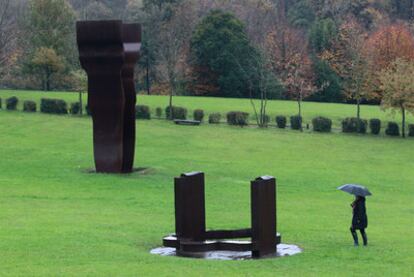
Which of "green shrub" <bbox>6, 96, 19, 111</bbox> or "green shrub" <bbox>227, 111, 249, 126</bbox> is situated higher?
"green shrub" <bbox>6, 96, 19, 111</bbox>

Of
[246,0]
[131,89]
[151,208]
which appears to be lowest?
[151,208]

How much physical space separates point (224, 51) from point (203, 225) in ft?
170

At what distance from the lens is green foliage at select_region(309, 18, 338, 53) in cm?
7361

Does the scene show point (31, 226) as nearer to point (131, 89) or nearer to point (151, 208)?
point (151, 208)

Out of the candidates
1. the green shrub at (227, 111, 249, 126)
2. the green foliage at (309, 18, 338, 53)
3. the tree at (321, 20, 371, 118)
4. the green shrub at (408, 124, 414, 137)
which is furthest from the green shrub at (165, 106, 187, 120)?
the green foliage at (309, 18, 338, 53)

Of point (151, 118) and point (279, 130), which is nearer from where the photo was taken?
point (279, 130)

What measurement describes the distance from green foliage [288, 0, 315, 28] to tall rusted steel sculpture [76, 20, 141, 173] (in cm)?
5588

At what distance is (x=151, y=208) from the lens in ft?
80.5

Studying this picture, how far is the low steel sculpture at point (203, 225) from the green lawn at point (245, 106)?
37.3 m

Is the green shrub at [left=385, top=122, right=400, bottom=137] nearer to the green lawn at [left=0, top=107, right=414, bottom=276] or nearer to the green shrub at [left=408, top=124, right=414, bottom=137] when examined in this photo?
the green shrub at [left=408, top=124, right=414, bottom=137]

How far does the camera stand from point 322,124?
50.3 metres

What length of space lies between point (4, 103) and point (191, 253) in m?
41.9

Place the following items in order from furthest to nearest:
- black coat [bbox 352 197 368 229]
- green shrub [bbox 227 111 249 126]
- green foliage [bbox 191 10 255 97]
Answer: green foliage [bbox 191 10 255 97] → green shrub [bbox 227 111 249 126] → black coat [bbox 352 197 368 229]

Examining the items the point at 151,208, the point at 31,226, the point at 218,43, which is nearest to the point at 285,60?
the point at 218,43
